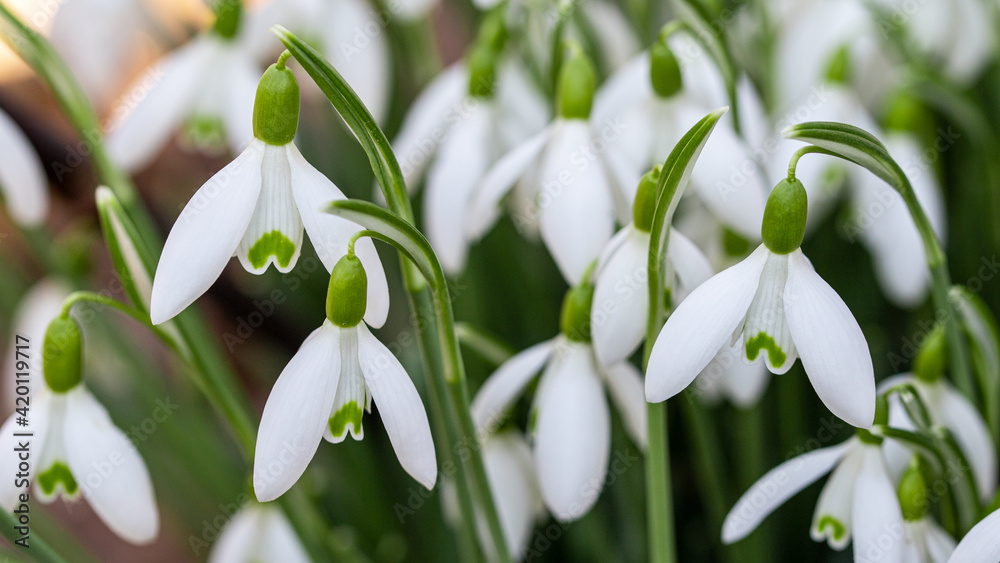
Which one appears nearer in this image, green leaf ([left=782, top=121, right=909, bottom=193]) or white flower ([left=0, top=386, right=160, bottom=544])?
green leaf ([left=782, top=121, right=909, bottom=193])

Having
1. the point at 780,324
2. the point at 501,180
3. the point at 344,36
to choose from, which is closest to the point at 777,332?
the point at 780,324

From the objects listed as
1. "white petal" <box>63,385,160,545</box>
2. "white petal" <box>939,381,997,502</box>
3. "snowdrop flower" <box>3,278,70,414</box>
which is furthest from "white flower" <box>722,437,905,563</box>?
"snowdrop flower" <box>3,278,70,414</box>

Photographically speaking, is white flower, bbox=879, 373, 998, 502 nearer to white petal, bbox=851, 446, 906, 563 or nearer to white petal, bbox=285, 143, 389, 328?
white petal, bbox=851, 446, 906, 563

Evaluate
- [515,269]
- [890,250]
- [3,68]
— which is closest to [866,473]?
[890,250]

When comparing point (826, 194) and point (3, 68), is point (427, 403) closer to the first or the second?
point (826, 194)

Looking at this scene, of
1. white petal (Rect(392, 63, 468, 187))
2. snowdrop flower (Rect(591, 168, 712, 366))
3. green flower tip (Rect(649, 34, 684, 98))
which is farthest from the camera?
white petal (Rect(392, 63, 468, 187))

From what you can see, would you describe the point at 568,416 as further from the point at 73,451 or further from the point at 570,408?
the point at 73,451

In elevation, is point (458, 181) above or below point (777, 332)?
above
